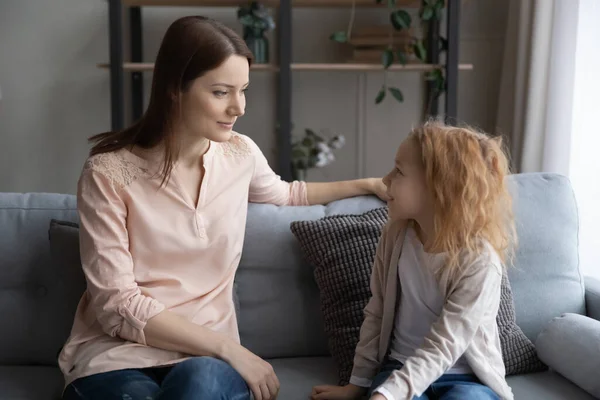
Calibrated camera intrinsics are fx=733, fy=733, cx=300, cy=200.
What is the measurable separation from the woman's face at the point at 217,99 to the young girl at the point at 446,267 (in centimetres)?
35

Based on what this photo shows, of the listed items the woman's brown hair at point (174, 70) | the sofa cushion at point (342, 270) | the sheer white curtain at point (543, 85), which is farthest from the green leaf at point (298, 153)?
the woman's brown hair at point (174, 70)

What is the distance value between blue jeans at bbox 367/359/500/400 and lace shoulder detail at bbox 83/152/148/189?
64 centimetres

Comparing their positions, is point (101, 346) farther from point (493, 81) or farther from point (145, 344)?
point (493, 81)

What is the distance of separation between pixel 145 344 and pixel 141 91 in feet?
6.65

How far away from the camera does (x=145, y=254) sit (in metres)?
1.53

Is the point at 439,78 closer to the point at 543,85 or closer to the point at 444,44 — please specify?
the point at 444,44

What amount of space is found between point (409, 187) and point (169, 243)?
1.68 feet

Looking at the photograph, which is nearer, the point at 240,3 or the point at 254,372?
the point at 254,372

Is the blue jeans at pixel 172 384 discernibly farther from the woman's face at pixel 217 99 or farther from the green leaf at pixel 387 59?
the green leaf at pixel 387 59

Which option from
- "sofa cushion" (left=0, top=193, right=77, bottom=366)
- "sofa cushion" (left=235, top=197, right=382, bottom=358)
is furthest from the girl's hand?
"sofa cushion" (left=0, top=193, right=77, bottom=366)

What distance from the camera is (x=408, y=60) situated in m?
3.03

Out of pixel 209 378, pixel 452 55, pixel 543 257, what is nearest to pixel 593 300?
pixel 543 257

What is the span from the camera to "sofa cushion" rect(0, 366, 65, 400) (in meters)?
1.59

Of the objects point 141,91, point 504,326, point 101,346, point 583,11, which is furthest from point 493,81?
point 101,346
